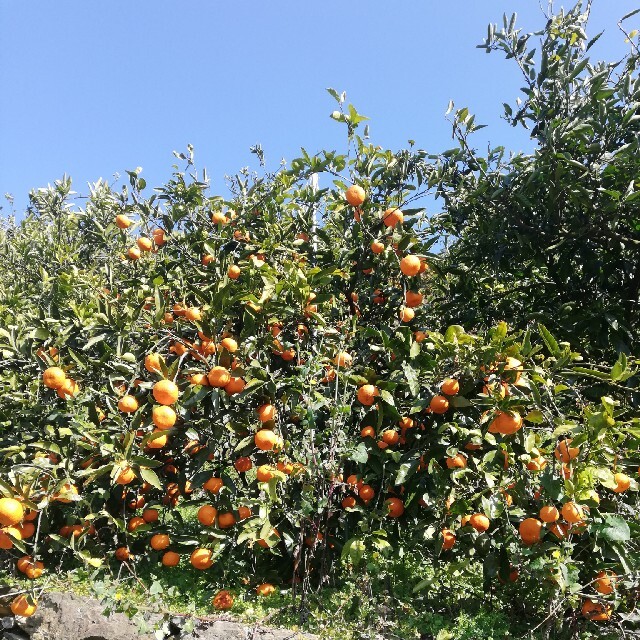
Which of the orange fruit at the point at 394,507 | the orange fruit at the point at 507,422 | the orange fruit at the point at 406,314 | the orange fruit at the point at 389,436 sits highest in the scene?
the orange fruit at the point at 406,314

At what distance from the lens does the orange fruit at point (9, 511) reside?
194 centimetres

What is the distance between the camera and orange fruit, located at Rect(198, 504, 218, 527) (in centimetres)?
239

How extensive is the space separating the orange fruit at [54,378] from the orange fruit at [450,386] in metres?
1.74

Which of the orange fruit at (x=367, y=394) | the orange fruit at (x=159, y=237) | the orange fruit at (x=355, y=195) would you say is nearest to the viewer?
the orange fruit at (x=367, y=394)

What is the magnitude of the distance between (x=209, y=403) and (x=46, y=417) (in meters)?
0.88

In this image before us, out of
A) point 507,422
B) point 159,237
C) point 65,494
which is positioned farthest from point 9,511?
point 507,422

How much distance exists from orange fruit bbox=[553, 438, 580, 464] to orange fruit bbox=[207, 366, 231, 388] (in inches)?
52.9

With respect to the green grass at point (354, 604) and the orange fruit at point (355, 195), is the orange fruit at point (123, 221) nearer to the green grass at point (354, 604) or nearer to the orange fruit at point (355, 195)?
the orange fruit at point (355, 195)

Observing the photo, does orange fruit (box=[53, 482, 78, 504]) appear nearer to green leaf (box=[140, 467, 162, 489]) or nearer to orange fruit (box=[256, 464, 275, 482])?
green leaf (box=[140, 467, 162, 489])

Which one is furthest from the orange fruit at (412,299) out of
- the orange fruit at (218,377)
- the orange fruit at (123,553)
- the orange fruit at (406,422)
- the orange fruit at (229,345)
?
the orange fruit at (123,553)

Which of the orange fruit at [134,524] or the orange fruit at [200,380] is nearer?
the orange fruit at [200,380]

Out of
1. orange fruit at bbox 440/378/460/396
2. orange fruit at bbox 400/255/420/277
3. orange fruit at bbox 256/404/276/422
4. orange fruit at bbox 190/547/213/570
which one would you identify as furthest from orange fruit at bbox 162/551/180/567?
orange fruit at bbox 400/255/420/277

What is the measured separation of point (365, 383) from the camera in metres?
2.40

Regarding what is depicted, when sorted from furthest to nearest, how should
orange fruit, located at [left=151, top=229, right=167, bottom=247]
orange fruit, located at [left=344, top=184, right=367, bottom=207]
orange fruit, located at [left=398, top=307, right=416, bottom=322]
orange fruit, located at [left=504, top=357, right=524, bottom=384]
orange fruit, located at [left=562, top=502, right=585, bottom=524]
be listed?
orange fruit, located at [left=151, top=229, right=167, bottom=247]
orange fruit, located at [left=398, top=307, right=416, bottom=322]
orange fruit, located at [left=344, top=184, right=367, bottom=207]
orange fruit, located at [left=504, top=357, right=524, bottom=384]
orange fruit, located at [left=562, top=502, right=585, bottom=524]
